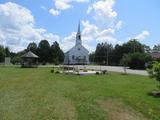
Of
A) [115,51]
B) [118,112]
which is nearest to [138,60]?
[118,112]

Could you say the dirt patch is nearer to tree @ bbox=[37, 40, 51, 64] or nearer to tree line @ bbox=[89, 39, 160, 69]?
tree line @ bbox=[89, 39, 160, 69]

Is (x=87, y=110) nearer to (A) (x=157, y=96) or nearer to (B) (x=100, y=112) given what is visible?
(B) (x=100, y=112)

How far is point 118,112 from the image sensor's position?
912 cm

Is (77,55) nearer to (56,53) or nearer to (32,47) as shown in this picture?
(56,53)

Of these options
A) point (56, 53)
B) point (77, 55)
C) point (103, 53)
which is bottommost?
point (77, 55)

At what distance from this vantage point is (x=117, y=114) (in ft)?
29.0

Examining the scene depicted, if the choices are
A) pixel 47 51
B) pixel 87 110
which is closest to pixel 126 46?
pixel 47 51

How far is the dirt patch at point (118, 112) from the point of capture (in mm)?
8453

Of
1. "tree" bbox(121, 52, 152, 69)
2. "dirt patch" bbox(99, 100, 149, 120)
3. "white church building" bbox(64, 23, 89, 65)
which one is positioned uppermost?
"white church building" bbox(64, 23, 89, 65)

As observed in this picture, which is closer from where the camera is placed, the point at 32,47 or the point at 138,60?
the point at 138,60

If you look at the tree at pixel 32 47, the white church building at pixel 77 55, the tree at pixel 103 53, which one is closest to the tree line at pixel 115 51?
the tree at pixel 103 53

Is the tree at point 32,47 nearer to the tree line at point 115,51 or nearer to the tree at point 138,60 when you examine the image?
the tree line at point 115,51

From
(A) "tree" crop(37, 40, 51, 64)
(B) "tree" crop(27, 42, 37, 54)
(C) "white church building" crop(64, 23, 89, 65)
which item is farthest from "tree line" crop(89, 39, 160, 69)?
(B) "tree" crop(27, 42, 37, 54)

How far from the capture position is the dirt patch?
845 centimetres
